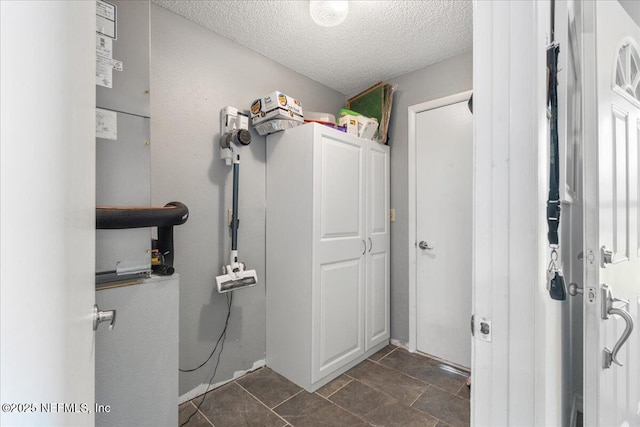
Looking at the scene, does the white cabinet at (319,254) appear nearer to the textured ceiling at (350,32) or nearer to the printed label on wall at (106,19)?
the textured ceiling at (350,32)

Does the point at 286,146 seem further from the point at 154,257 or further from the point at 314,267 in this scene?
the point at 154,257

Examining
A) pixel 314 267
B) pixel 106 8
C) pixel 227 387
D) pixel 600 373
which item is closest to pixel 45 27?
pixel 106 8

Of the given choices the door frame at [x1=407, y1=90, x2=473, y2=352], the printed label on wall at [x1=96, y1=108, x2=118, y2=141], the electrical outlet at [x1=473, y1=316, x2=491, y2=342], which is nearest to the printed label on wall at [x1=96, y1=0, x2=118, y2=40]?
the printed label on wall at [x1=96, y1=108, x2=118, y2=141]

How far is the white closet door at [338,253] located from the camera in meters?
1.94

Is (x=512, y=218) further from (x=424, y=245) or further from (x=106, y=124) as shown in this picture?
(x=424, y=245)

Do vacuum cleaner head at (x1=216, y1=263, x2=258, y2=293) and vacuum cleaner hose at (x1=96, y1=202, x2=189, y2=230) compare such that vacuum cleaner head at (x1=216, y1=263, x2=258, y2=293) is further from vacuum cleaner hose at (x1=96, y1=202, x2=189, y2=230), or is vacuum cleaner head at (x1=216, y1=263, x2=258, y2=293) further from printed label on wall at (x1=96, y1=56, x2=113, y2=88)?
printed label on wall at (x1=96, y1=56, x2=113, y2=88)

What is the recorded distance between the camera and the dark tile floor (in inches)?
Result: 63.5

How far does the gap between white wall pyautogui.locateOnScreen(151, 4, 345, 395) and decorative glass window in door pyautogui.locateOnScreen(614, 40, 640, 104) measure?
2.01 m

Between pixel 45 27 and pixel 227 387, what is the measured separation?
219 centimetres

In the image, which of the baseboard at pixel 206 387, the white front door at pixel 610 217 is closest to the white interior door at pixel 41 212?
the white front door at pixel 610 217

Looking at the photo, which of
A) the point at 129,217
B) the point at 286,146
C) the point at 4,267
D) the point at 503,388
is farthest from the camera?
the point at 286,146

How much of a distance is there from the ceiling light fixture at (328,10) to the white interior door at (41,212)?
142 centimetres

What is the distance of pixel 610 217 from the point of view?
85 centimetres

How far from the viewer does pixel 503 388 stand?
25.1 inches
